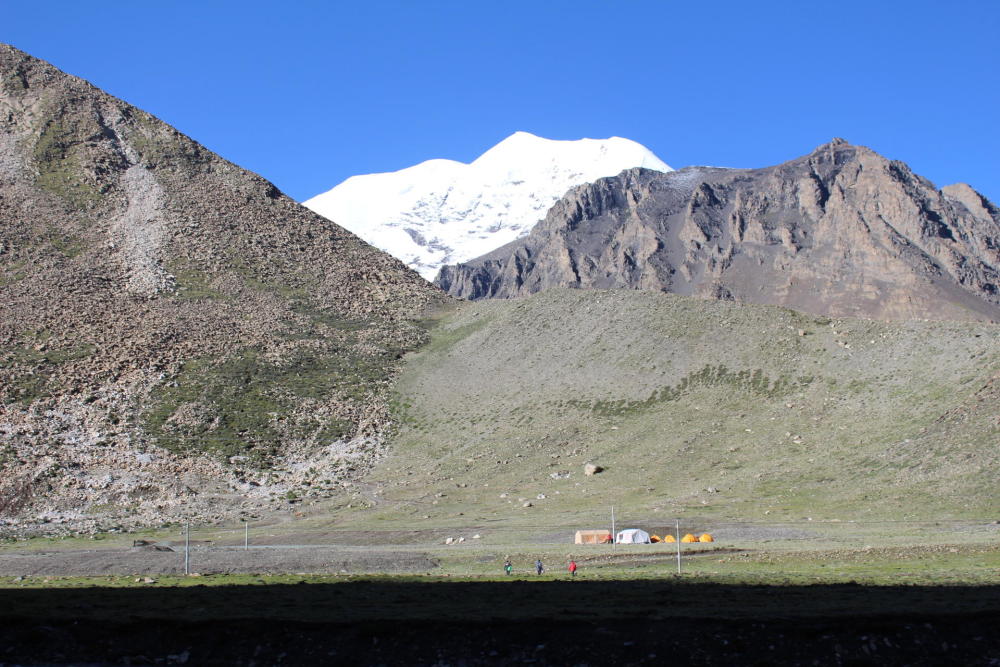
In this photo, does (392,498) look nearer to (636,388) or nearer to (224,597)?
(636,388)

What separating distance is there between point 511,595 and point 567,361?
230 feet

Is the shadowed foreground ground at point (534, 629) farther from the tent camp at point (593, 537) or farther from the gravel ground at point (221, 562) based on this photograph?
the tent camp at point (593, 537)

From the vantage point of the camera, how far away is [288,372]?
10256 cm

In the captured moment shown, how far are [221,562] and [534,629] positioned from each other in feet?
98.0

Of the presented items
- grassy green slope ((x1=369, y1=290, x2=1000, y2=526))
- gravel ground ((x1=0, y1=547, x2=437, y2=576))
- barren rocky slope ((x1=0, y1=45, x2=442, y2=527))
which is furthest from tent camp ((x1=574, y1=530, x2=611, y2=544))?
barren rocky slope ((x1=0, y1=45, x2=442, y2=527))

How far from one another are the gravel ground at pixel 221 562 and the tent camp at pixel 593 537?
9546mm

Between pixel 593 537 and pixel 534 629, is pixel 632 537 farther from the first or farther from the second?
pixel 534 629

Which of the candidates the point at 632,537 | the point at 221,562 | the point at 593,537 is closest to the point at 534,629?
the point at 221,562

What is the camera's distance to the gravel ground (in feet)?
151

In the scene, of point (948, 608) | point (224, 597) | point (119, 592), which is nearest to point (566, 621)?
point (948, 608)

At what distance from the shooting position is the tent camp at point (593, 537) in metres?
54.6

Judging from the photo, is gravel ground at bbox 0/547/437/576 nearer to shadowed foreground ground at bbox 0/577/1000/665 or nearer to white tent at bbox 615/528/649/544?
white tent at bbox 615/528/649/544

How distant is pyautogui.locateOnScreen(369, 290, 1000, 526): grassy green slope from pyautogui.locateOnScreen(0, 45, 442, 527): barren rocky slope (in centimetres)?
993

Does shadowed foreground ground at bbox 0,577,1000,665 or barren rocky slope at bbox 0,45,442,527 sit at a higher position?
barren rocky slope at bbox 0,45,442,527
